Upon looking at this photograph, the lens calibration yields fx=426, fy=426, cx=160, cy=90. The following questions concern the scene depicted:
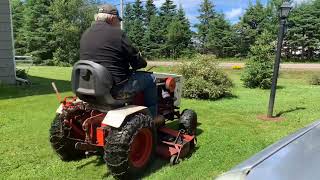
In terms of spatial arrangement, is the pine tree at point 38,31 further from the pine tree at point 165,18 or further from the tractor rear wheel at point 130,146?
the tractor rear wheel at point 130,146

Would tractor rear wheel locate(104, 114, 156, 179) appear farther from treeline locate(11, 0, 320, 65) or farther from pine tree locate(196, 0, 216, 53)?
pine tree locate(196, 0, 216, 53)

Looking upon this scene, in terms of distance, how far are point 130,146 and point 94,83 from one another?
31.9 inches

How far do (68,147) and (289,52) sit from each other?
3791 cm

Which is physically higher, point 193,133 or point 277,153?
point 277,153

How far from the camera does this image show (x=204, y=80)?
1097 centimetres

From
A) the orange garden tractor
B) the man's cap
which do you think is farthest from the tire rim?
the man's cap

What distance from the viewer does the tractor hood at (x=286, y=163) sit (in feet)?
6.66

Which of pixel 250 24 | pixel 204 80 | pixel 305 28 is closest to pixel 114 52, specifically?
pixel 204 80

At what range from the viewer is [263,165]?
7.36 ft

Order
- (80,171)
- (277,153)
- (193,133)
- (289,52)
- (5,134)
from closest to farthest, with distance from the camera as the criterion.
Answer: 1. (277,153)
2. (80,171)
3. (193,133)
4. (5,134)
5. (289,52)

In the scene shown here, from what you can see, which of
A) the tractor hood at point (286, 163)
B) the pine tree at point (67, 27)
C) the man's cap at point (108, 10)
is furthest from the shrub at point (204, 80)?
the pine tree at point (67, 27)

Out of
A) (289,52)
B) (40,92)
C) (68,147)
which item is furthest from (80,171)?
(289,52)

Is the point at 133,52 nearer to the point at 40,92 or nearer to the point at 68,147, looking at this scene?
the point at 68,147

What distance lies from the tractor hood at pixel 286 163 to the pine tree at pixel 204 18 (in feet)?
138
